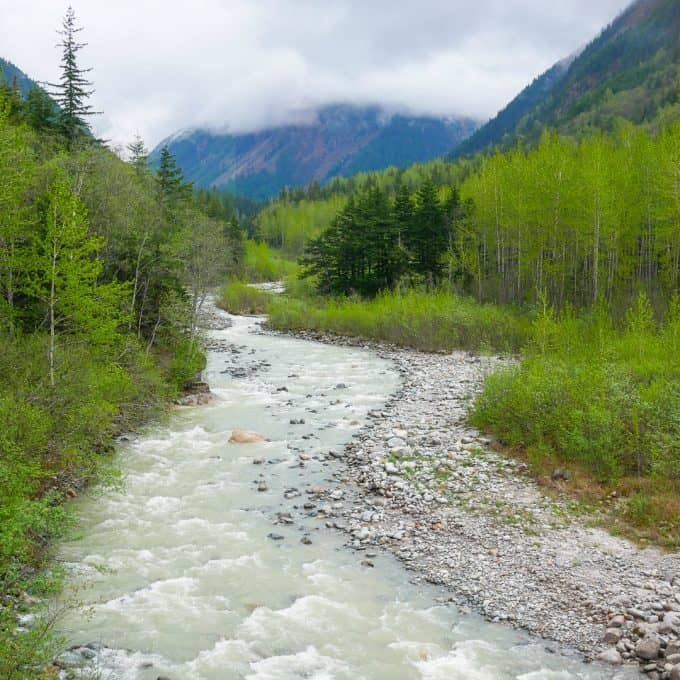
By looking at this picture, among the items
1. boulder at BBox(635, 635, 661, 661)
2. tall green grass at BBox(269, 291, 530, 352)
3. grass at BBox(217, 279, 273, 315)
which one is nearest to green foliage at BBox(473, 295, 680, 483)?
boulder at BBox(635, 635, 661, 661)

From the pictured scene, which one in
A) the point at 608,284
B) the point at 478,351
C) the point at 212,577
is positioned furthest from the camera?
the point at 608,284

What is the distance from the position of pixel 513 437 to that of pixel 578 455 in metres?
2.37

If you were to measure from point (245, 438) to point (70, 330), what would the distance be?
6.87 m

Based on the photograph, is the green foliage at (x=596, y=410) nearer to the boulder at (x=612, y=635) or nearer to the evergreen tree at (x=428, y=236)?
the boulder at (x=612, y=635)

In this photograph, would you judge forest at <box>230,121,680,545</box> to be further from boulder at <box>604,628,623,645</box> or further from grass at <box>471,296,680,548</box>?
boulder at <box>604,628,623,645</box>

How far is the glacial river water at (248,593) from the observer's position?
357 inches

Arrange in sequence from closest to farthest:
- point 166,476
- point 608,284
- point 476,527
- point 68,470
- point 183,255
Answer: point 476,527
point 68,470
point 166,476
point 183,255
point 608,284

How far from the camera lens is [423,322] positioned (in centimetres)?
4062

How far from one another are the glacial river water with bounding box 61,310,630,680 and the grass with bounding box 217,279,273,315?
145ft

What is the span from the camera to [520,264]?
43.3 m

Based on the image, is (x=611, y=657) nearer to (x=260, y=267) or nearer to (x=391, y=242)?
(x=391, y=242)

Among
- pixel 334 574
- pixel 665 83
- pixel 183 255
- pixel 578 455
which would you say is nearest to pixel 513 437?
pixel 578 455

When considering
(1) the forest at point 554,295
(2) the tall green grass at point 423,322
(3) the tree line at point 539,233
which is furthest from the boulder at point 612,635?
(3) the tree line at point 539,233

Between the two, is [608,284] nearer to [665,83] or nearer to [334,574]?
[334,574]
